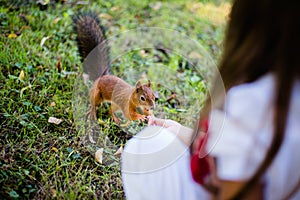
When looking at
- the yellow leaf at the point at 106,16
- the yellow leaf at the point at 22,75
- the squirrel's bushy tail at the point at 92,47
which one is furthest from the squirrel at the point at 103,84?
the yellow leaf at the point at 106,16

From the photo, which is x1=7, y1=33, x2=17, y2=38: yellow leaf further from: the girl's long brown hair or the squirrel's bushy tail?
the girl's long brown hair

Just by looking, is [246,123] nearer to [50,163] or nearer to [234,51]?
[234,51]

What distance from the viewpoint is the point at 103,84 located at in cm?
207

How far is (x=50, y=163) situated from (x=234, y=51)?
98cm

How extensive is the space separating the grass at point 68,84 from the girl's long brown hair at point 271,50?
883 millimetres

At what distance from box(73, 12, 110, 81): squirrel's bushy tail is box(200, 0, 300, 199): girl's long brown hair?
3.89 ft

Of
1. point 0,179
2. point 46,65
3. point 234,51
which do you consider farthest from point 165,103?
point 234,51

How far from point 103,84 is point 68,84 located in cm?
21

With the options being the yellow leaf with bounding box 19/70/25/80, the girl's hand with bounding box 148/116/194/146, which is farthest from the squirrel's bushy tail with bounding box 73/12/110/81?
the girl's hand with bounding box 148/116/194/146

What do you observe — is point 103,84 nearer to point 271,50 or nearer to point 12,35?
point 12,35

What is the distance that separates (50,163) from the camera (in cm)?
177

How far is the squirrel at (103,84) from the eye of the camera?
190 cm

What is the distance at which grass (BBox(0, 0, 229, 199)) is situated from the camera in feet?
5.68

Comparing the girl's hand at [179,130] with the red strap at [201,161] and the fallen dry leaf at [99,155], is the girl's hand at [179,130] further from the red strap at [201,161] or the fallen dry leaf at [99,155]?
the fallen dry leaf at [99,155]
